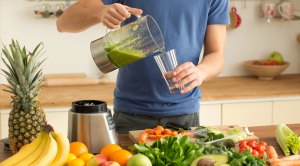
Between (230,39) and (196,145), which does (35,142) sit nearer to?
(196,145)

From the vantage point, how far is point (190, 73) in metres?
2.19

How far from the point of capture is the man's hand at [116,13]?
6.92 feet

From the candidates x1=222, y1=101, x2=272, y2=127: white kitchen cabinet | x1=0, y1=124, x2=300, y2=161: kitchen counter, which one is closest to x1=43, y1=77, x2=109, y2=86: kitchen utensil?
x1=222, y1=101, x2=272, y2=127: white kitchen cabinet

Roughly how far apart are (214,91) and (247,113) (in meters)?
0.25

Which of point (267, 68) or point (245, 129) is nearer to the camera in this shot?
point (245, 129)

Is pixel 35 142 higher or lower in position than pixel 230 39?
lower

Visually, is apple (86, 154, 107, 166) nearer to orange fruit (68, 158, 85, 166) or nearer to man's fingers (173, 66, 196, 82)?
orange fruit (68, 158, 85, 166)

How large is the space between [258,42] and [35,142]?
2.81m

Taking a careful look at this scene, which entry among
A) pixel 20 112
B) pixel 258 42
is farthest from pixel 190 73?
pixel 258 42

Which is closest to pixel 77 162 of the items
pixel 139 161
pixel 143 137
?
pixel 139 161

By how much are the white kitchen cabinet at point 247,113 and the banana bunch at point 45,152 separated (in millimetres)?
2008

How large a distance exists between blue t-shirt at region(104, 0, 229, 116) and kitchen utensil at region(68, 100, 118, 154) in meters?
0.45

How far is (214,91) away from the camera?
12.5ft

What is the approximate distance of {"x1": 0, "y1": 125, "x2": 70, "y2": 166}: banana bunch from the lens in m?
1.80
